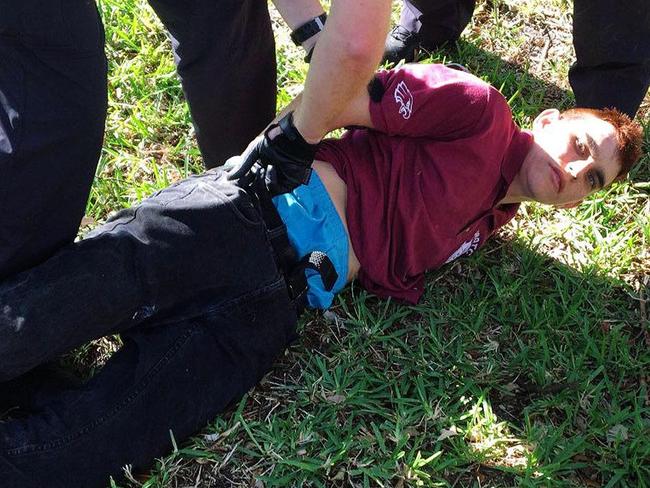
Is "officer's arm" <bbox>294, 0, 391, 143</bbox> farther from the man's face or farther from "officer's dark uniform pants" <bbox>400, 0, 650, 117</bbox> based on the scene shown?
"officer's dark uniform pants" <bbox>400, 0, 650, 117</bbox>

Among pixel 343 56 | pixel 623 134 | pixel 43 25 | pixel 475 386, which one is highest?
pixel 43 25

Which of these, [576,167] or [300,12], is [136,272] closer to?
[300,12]

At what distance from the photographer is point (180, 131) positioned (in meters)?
3.20

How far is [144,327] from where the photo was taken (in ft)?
7.61

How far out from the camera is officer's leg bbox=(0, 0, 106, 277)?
6.56 ft

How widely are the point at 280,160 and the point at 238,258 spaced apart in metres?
0.31

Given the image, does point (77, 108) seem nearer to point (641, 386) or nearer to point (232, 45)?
point (232, 45)

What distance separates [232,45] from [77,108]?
2.16 ft

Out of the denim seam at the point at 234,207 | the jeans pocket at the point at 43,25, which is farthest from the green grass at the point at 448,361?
the jeans pocket at the point at 43,25

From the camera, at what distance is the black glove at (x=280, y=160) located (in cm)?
224

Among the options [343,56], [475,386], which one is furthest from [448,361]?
[343,56]

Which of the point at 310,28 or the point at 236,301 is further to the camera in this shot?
the point at 310,28

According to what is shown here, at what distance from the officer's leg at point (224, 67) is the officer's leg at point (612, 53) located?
126cm

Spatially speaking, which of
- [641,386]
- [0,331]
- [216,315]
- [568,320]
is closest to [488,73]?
[568,320]
